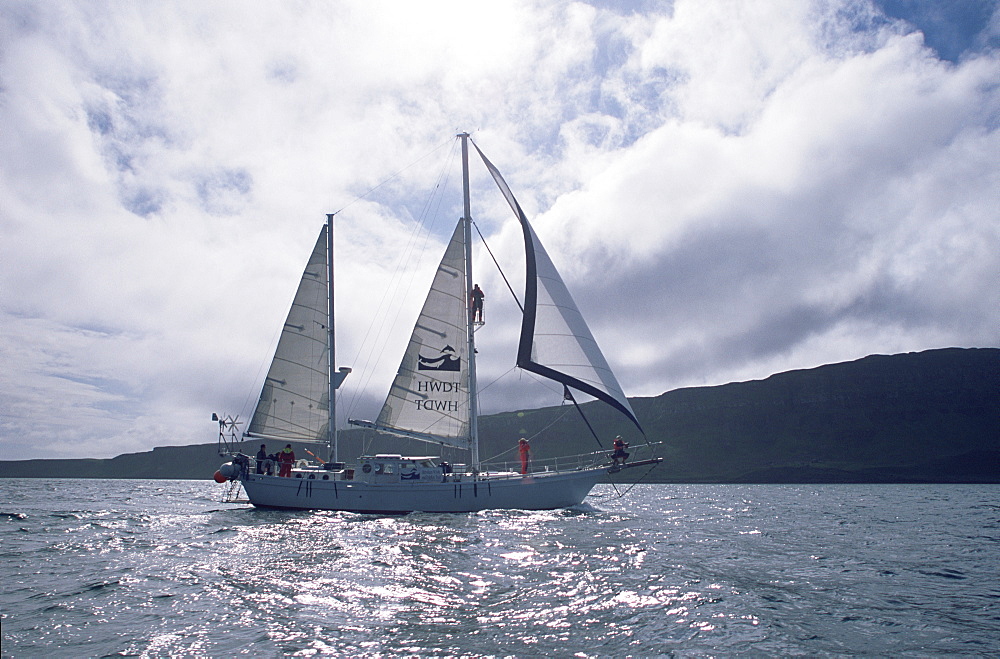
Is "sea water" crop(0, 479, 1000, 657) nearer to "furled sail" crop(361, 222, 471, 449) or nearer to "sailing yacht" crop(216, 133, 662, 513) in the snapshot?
"sailing yacht" crop(216, 133, 662, 513)

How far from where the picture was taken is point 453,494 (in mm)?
28797

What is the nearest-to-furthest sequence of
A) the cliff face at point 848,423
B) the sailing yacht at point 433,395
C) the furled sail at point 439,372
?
1. the sailing yacht at point 433,395
2. the furled sail at point 439,372
3. the cliff face at point 848,423

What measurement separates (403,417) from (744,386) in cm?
16930

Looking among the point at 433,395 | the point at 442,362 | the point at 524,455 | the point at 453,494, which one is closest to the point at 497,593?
the point at 453,494

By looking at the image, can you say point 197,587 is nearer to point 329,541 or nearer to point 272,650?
point 272,650

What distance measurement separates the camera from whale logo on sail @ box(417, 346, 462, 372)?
3119cm

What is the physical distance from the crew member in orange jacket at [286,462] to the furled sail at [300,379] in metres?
1.27

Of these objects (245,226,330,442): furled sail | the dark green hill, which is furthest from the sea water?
the dark green hill

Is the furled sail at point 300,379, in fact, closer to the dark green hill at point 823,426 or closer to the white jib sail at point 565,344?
the white jib sail at point 565,344

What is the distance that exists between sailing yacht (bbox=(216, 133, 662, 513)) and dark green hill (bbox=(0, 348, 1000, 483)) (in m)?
99.6

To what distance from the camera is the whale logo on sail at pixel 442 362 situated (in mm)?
31188

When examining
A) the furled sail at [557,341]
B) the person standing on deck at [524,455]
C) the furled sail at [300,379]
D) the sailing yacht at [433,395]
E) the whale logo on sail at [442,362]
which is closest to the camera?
the furled sail at [557,341]

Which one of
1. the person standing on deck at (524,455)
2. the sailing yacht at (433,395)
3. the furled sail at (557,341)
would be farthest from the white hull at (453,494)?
the furled sail at (557,341)

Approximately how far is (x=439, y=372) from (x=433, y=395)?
4.05 ft
